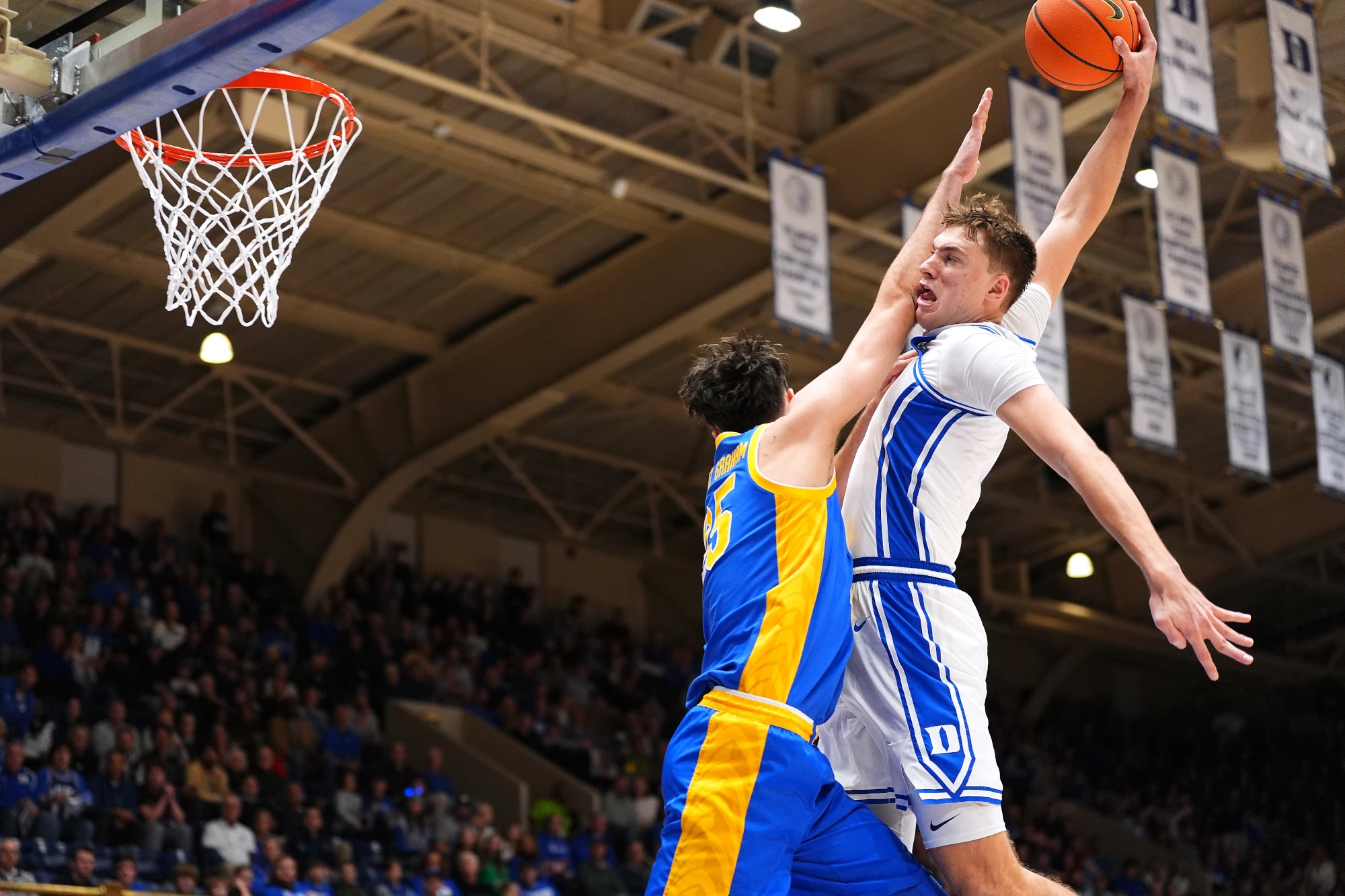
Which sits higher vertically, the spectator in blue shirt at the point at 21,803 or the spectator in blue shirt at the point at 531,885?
the spectator in blue shirt at the point at 21,803

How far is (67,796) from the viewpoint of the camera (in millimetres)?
13914

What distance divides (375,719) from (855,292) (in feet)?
24.4

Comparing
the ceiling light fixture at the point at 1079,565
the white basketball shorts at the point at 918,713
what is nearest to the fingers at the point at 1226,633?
the white basketball shorts at the point at 918,713

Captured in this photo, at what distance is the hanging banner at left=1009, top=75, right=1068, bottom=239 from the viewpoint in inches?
520

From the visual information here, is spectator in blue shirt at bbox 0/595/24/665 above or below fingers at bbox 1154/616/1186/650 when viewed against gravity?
above

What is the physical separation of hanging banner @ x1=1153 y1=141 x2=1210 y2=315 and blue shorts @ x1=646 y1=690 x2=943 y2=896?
10.9 m

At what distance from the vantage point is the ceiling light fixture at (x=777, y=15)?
1300 cm

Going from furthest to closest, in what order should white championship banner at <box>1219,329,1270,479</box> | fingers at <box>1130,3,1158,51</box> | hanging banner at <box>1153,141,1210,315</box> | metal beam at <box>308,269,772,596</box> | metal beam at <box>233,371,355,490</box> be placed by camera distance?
metal beam at <box>233,371,355,490</box>, metal beam at <box>308,269,772,596</box>, white championship banner at <box>1219,329,1270,479</box>, hanging banner at <box>1153,141,1210,315</box>, fingers at <box>1130,3,1158,51</box>

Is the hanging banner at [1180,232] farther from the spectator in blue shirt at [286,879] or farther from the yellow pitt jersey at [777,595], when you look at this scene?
the yellow pitt jersey at [777,595]

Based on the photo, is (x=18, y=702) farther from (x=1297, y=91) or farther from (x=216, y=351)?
(x=1297, y=91)

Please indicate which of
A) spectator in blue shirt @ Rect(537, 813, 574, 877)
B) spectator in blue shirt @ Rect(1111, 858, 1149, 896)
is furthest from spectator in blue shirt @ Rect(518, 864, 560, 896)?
spectator in blue shirt @ Rect(1111, 858, 1149, 896)

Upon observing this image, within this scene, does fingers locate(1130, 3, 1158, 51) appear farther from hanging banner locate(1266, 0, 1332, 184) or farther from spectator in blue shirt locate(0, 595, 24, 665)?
spectator in blue shirt locate(0, 595, 24, 665)

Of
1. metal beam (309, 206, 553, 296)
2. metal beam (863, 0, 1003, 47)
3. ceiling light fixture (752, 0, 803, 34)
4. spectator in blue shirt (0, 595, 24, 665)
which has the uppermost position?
metal beam (863, 0, 1003, 47)

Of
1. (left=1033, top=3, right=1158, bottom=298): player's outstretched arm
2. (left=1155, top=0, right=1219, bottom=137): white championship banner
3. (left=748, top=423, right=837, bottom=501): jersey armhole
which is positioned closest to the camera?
(left=748, top=423, right=837, bottom=501): jersey armhole
